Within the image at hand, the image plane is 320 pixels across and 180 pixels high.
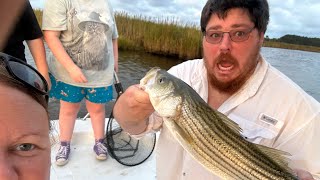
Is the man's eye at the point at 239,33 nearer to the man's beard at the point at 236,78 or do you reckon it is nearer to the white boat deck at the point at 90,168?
the man's beard at the point at 236,78

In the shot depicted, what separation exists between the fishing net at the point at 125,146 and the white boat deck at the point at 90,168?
0.27ft

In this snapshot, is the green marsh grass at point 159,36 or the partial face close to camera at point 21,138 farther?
the green marsh grass at point 159,36

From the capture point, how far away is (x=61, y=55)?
11.9 feet

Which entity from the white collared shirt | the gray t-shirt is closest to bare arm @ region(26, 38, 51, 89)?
the gray t-shirt

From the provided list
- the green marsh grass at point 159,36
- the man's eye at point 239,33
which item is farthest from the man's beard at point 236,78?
the green marsh grass at point 159,36

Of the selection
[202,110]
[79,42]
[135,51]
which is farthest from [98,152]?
[135,51]

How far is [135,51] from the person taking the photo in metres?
20.6

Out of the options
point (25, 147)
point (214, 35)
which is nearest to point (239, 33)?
point (214, 35)

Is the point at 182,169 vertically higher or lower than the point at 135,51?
higher

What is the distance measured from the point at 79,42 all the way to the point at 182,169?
→ 2.03 m

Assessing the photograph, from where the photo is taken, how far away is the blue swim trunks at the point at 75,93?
3832 mm

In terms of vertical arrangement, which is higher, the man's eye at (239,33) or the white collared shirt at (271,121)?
the man's eye at (239,33)

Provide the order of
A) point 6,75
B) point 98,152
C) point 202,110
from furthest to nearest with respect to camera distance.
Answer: point 98,152
point 202,110
point 6,75

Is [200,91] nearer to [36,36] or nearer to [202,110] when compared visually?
[202,110]
